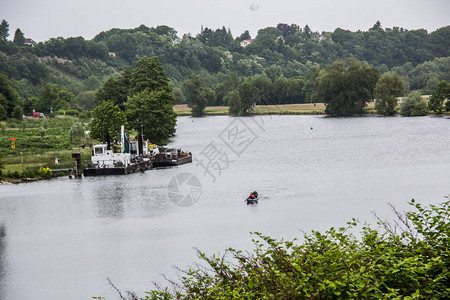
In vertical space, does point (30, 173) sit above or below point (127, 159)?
below

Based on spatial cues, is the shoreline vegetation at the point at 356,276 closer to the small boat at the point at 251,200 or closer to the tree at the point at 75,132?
the small boat at the point at 251,200

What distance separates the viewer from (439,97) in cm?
15662

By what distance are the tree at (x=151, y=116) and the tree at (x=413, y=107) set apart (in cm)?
9445

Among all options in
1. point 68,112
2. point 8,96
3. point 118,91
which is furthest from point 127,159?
point 68,112

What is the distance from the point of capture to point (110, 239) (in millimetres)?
42500

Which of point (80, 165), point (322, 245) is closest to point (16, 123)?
point (80, 165)

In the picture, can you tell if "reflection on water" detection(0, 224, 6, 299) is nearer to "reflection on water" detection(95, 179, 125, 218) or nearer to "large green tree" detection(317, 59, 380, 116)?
"reflection on water" detection(95, 179, 125, 218)

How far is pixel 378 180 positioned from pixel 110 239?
3471 centimetres

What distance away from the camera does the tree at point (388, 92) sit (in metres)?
160

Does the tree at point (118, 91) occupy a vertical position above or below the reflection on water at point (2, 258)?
above

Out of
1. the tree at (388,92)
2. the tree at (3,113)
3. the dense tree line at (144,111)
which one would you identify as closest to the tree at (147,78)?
the dense tree line at (144,111)
